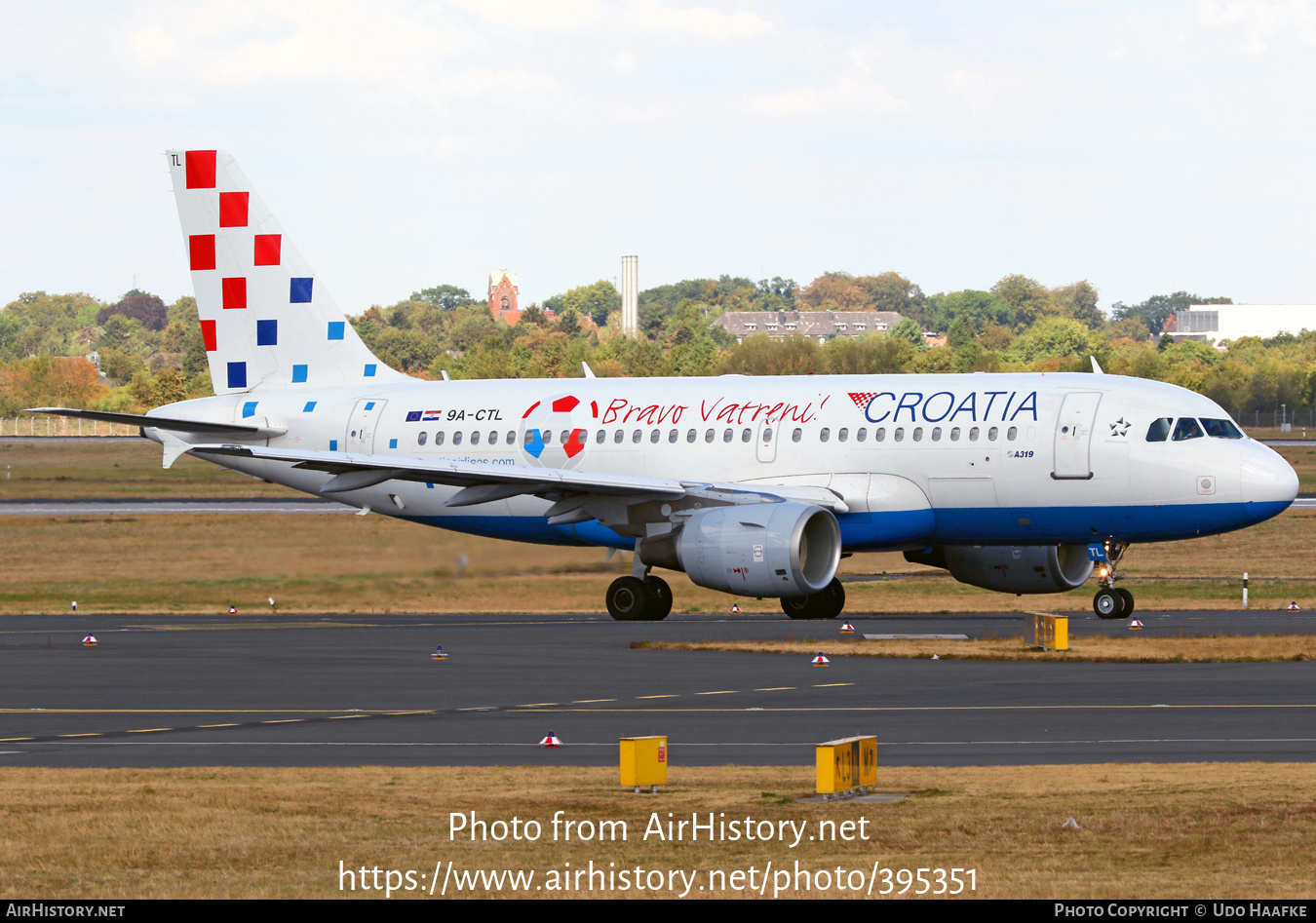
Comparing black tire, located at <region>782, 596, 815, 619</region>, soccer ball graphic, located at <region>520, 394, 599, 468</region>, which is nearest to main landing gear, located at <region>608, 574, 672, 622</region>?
black tire, located at <region>782, 596, 815, 619</region>

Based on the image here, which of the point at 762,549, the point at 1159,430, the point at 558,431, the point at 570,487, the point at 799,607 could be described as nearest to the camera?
the point at 762,549

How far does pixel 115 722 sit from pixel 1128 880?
15.2m

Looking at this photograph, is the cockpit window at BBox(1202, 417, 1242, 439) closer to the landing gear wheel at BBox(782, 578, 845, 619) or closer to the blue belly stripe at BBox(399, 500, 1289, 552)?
the blue belly stripe at BBox(399, 500, 1289, 552)

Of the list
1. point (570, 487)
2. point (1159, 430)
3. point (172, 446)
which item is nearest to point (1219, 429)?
point (1159, 430)

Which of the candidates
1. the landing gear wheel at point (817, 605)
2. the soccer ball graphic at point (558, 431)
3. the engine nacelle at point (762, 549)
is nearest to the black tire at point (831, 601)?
the landing gear wheel at point (817, 605)

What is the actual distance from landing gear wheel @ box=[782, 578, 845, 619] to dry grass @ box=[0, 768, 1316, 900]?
70.8ft

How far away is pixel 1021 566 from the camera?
40.5m

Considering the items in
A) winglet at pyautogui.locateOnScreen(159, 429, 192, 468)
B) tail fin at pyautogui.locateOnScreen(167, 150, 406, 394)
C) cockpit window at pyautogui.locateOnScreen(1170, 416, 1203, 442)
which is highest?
tail fin at pyautogui.locateOnScreen(167, 150, 406, 394)

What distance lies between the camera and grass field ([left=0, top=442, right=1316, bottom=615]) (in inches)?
1554

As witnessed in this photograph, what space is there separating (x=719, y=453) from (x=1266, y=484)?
11.2m

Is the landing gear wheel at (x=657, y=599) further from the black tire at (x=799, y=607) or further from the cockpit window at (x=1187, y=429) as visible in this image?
the cockpit window at (x=1187, y=429)

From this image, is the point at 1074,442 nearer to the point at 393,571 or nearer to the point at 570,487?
the point at 570,487
